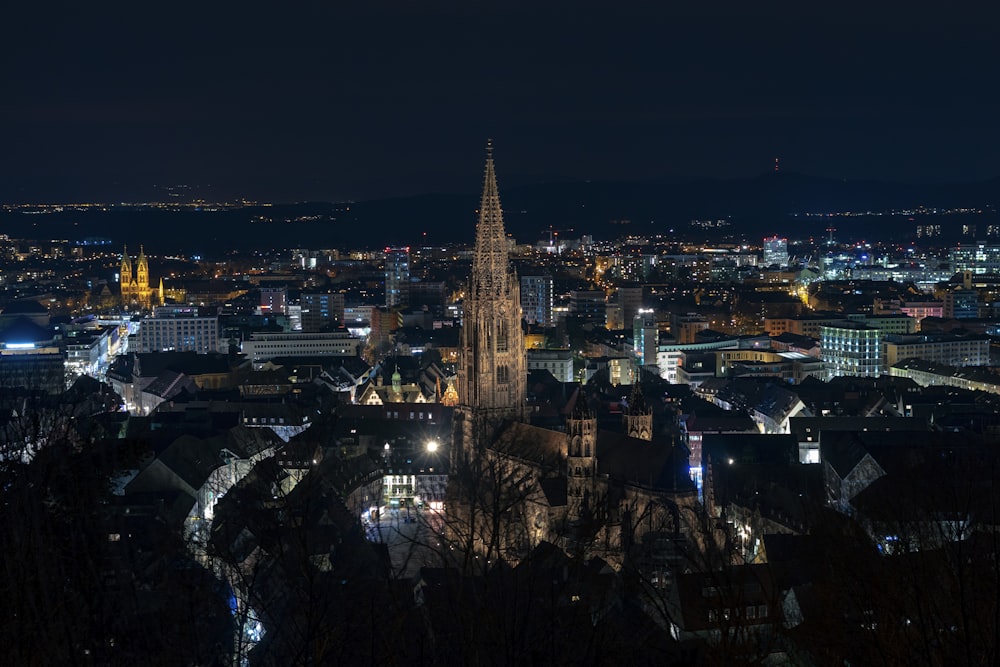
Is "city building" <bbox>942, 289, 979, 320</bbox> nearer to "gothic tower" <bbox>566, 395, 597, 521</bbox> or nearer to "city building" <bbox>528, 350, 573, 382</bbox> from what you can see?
"city building" <bbox>528, 350, 573, 382</bbox>

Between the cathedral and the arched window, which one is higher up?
the arched window

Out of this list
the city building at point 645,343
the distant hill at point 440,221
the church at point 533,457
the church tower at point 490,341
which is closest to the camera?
the church at point 533,457

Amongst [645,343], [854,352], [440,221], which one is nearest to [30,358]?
[645,343]

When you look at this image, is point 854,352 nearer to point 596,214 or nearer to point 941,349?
point 941,349

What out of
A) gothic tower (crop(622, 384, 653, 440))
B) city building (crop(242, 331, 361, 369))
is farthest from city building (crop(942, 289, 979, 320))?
gothic tower (crop(622, 384, 653, 440))

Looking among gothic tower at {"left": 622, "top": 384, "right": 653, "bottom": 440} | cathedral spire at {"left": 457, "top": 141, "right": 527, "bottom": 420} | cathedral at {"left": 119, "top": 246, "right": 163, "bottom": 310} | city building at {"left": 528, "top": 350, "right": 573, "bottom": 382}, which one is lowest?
city building at {"left": 528, "top": 350, "right": 573, "bottom": 382}

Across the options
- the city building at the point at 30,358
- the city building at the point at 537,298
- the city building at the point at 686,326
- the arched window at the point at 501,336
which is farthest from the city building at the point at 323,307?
the arched window at the point at 501,336

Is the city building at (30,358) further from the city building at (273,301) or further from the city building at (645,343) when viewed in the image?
the city building at (645,343)
